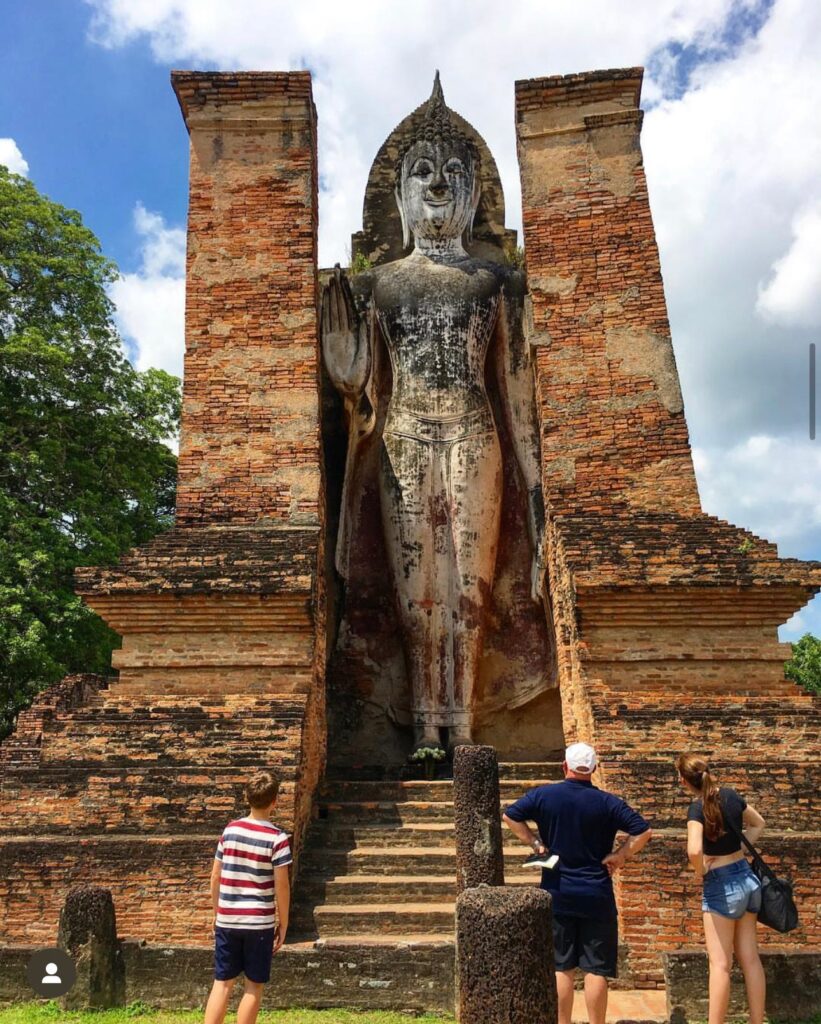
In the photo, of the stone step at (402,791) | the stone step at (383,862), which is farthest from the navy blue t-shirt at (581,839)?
the stone step at (402,791)

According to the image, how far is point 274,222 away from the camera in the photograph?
30.7 feet

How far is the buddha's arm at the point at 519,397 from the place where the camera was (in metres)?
9.50

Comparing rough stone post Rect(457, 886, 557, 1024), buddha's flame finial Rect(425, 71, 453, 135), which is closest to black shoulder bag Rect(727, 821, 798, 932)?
rough stone post Rect(457, 886, 557, 1024)

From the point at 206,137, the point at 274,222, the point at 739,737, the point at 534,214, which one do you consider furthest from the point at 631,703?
the point at 206,137

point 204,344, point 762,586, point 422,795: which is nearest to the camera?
point 762,586

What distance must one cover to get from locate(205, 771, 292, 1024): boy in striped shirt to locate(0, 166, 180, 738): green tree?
11623 mm

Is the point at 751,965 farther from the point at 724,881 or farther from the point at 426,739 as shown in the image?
the point at 426,739

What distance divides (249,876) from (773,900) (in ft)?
8.76

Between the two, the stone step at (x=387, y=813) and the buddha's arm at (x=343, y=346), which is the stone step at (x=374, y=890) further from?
the buddha's arm at (x=343, y=346)

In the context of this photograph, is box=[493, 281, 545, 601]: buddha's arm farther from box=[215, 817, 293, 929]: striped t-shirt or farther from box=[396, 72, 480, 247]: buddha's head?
box=[215, 817, 293, 929]: striped t-shirt

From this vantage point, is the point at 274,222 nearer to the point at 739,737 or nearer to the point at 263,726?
the point at 263,726

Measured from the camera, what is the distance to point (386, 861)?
7090 millimetres

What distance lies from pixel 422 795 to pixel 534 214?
5690 millimetres

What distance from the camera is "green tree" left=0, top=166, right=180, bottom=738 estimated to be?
15.8m
